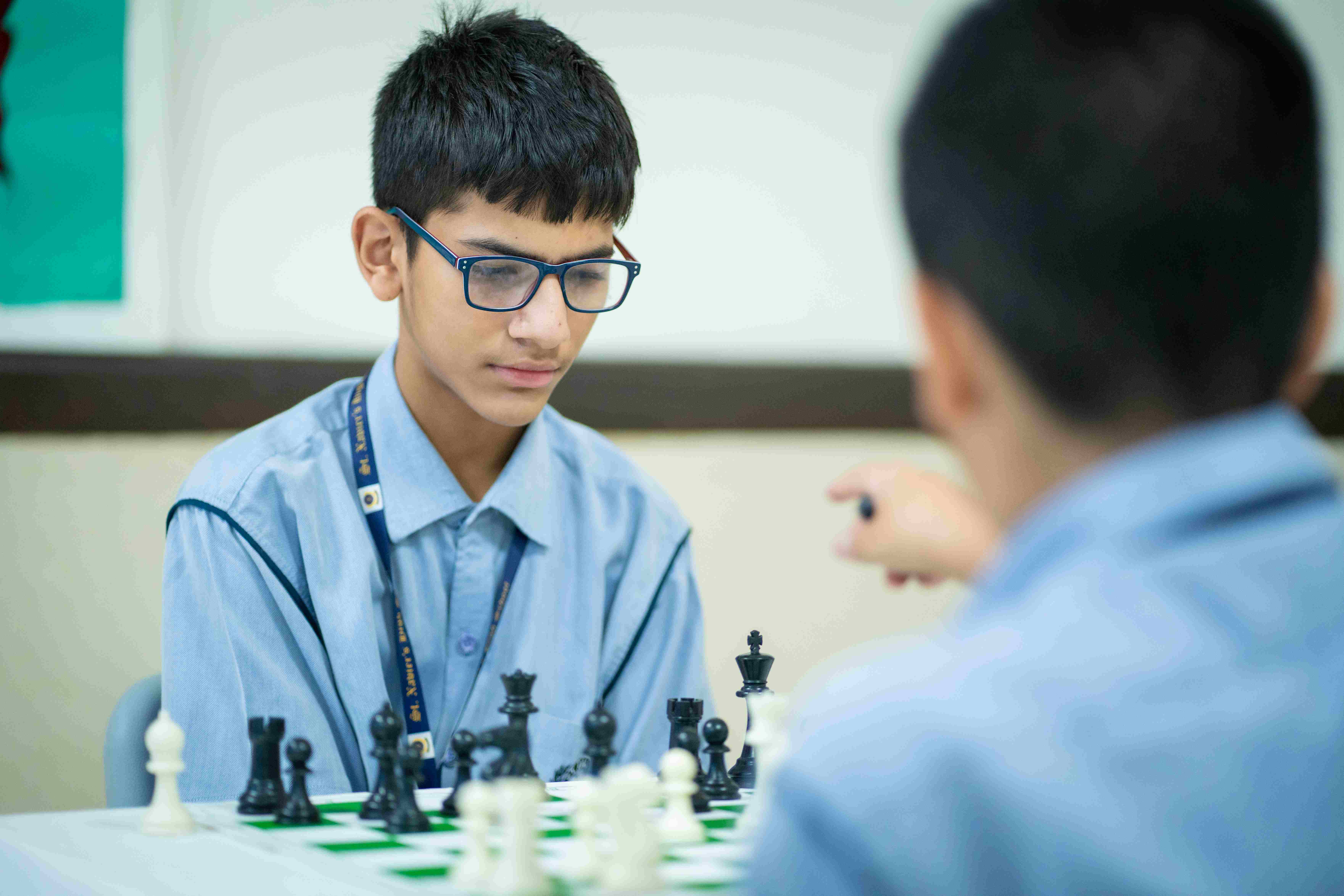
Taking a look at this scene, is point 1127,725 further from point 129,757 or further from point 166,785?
point 129,757

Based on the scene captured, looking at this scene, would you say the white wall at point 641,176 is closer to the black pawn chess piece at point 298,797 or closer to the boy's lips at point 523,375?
the boy's lips at point 523,375

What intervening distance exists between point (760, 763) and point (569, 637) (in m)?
0.57

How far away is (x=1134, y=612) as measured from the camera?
21.1 inches

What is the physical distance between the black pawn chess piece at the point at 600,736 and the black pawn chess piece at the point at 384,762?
16 cm

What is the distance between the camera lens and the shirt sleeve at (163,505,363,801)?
4.63ft

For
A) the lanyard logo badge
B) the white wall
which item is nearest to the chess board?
the lanyard logo badge

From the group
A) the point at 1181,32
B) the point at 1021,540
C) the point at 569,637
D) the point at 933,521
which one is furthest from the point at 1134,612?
the point at 569,637

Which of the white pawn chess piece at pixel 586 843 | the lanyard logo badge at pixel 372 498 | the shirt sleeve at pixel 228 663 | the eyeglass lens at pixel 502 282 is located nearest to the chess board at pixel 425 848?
the white pawn chess piece at pixel 586 843

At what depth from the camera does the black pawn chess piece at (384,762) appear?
3.47 ft

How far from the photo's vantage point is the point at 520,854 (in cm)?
78

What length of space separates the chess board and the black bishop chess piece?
12 mm

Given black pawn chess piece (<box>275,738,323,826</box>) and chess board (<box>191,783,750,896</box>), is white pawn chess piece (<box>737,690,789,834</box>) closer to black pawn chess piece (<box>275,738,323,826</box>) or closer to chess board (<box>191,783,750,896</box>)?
chess board (<box>191,783,750,896</box>)

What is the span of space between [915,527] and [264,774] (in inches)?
23.5

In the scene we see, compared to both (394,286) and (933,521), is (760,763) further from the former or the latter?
(394,286)
